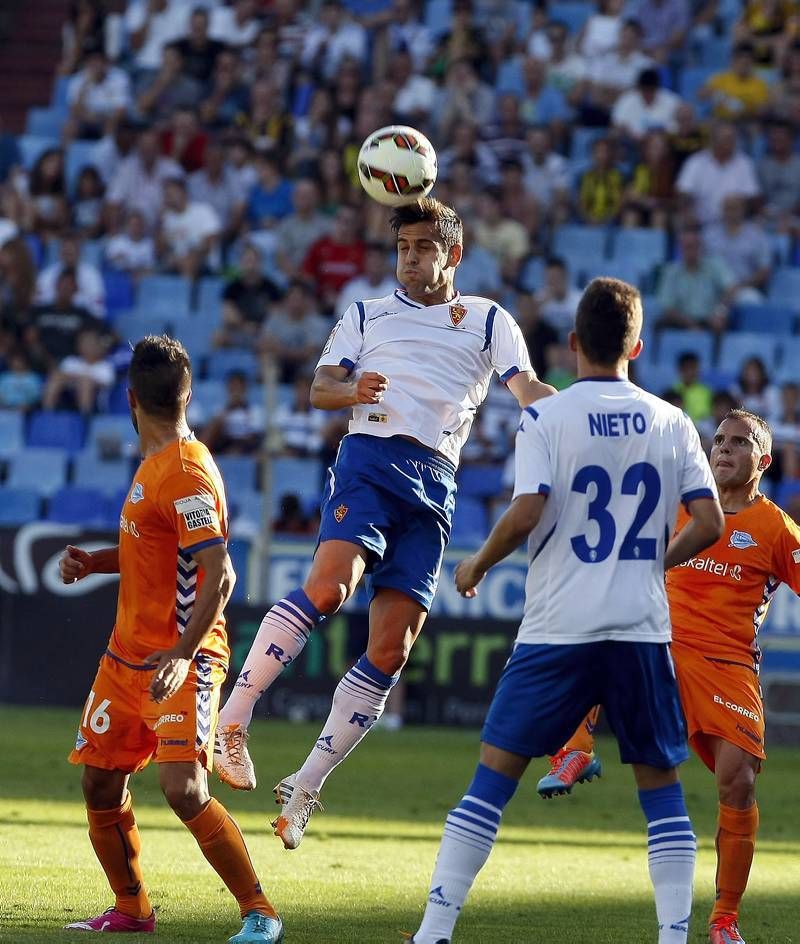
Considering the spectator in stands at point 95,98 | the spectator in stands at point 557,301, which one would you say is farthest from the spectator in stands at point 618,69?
the spectator in stands at point 95,98

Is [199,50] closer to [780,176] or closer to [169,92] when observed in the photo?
[169,92]

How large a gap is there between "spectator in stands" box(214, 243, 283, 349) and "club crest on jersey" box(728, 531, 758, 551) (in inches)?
461

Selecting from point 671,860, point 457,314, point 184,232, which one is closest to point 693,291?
point 184,232

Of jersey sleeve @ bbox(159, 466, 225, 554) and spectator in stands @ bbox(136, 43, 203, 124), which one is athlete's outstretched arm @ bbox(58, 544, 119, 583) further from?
spectator in stands @ bbox(136, 43, 203, 124)

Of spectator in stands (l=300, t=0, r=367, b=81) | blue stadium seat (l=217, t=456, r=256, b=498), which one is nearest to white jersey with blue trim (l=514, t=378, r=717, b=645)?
blue stadium seat (l=217, t=456, r=256, b=498)

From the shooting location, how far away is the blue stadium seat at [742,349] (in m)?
17.9

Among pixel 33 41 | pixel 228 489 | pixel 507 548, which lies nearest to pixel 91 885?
pixel 507 548

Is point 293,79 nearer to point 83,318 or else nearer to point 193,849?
point 83,318

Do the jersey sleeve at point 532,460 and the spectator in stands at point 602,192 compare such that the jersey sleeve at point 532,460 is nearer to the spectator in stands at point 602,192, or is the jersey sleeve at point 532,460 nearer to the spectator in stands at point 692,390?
the spectator in stands at point 692,390

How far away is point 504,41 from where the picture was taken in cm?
2055

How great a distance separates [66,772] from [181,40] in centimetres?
1223

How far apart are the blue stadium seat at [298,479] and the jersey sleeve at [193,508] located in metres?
10.5

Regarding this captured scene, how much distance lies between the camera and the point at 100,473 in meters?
17.2

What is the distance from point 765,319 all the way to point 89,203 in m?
7.78
